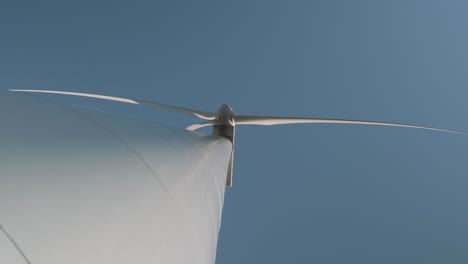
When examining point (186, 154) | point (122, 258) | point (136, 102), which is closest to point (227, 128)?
point (136, 102)

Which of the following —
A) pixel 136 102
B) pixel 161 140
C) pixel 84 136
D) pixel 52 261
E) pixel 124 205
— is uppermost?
pixel 136 102

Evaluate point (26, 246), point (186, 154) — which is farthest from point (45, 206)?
point (186, 154)

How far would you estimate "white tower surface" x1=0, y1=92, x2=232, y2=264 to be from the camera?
223 cm

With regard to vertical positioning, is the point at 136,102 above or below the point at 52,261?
above

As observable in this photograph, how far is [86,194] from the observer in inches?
111

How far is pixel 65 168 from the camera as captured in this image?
2896 mm

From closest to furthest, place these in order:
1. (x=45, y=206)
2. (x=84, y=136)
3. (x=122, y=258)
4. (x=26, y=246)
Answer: (x=26, y=246)
(x=45, y=206)
(x=122, y=258)
(x=84, y=136)

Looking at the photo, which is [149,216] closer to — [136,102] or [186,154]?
[186,154]

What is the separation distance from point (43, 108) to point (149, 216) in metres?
1.75

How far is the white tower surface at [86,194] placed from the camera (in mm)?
2234

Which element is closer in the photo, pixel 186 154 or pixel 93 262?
pixel 93 262

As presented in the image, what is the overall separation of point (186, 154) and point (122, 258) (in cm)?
345

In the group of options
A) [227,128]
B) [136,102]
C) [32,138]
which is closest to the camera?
[32,138]

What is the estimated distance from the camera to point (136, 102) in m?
16.1
